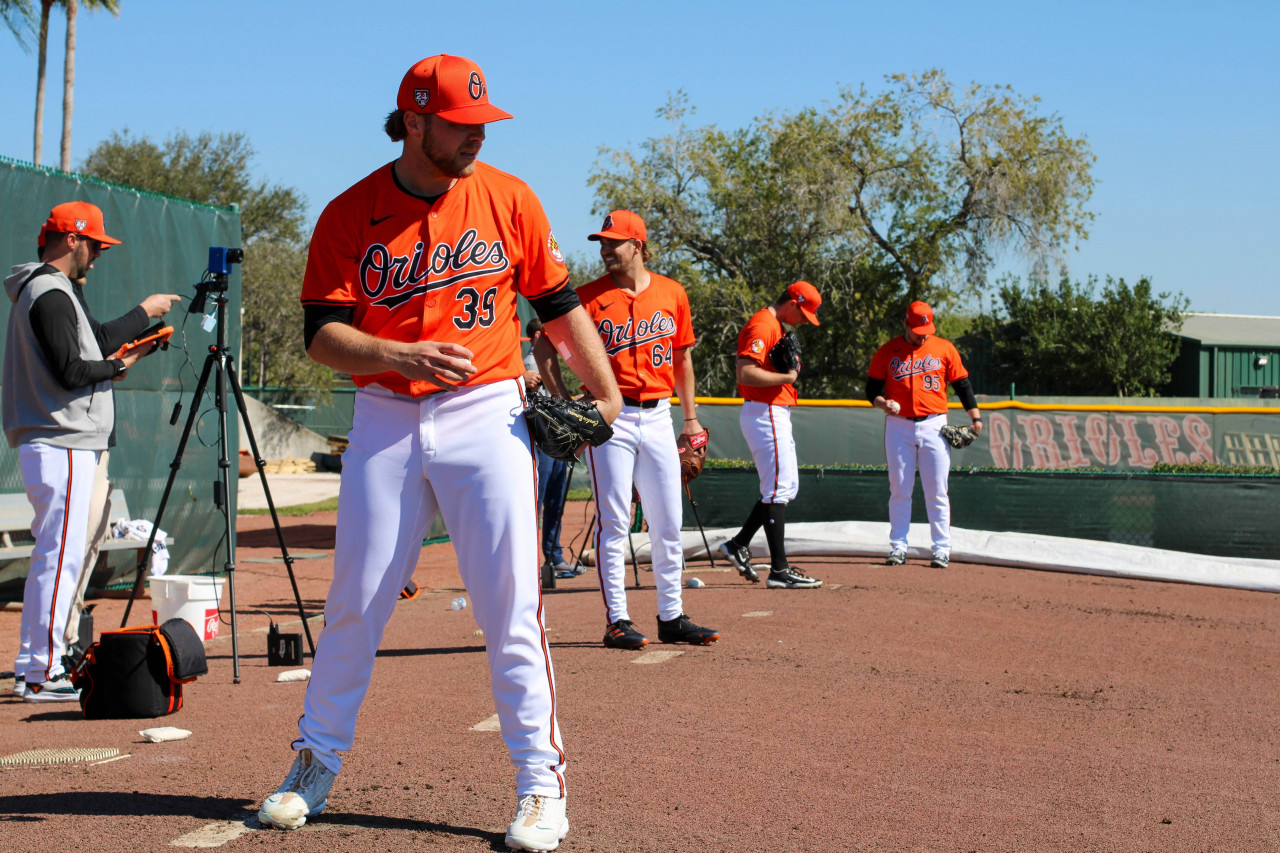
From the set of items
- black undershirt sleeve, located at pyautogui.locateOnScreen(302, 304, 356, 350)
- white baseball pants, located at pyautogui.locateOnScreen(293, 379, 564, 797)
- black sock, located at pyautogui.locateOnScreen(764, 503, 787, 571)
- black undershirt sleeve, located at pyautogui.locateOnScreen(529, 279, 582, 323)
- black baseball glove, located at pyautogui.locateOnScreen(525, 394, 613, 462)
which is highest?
black undershirt sleeve, located at pyautogui.locateOnScreen(529, 279, 582, 323)

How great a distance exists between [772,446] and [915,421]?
6.52ft

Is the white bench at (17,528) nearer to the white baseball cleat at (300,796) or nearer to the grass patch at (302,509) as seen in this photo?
the white baseball cleat at (300,796)

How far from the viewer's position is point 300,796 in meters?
3.19

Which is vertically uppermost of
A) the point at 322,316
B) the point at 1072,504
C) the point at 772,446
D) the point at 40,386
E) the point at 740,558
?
the point at 322,316

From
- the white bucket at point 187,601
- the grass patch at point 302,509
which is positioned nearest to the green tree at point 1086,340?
the grass patch at point 302,509

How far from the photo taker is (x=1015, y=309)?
164ft

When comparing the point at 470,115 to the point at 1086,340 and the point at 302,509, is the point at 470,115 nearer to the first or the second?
the point at 302,509

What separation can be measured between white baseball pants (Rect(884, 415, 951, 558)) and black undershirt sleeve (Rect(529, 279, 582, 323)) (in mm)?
7081

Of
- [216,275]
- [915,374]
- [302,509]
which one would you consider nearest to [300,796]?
[216,275]

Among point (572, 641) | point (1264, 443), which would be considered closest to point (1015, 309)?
point (1264, 443)

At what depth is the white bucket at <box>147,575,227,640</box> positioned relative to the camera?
6707 mm

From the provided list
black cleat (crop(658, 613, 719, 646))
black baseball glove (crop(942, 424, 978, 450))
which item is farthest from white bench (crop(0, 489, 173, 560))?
black baseball glove (crop(942, 424, 978, 450))

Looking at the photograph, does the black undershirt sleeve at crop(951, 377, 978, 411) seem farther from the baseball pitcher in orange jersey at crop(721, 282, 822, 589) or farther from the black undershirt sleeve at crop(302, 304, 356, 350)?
the black undershirt sleeve at crop(302, 304, 356, 350)

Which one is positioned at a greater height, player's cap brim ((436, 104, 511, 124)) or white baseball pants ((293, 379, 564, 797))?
player's cap brim ((436, 104, 511, 124))
